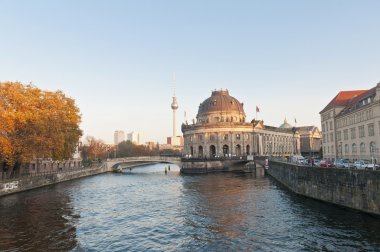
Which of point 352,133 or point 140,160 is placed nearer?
→ point 352,133

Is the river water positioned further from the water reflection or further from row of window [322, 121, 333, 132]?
row of window [322, 121, 333, 132]

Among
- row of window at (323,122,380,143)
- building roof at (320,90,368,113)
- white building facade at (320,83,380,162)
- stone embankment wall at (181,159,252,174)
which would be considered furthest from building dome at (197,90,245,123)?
building roof at (320,90,368,113)

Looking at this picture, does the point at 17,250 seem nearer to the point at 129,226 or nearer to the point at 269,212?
the point at 129,226

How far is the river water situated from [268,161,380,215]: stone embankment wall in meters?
1.11

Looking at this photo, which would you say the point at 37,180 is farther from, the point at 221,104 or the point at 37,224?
the point at 221,104

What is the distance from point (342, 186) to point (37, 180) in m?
52.6

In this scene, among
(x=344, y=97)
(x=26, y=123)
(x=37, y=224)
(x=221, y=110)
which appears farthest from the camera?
(x=221, y=110)

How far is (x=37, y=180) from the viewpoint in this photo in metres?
61.2

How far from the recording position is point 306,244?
23.6m

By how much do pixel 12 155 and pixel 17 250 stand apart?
34439mm

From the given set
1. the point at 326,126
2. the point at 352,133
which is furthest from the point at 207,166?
the point at 352,133

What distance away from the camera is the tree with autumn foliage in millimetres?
49188

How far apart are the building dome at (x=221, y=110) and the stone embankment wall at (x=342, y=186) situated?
306ft

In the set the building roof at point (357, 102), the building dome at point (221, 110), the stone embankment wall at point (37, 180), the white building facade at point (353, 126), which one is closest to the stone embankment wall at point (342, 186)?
the white building facade at point (353, 126)
